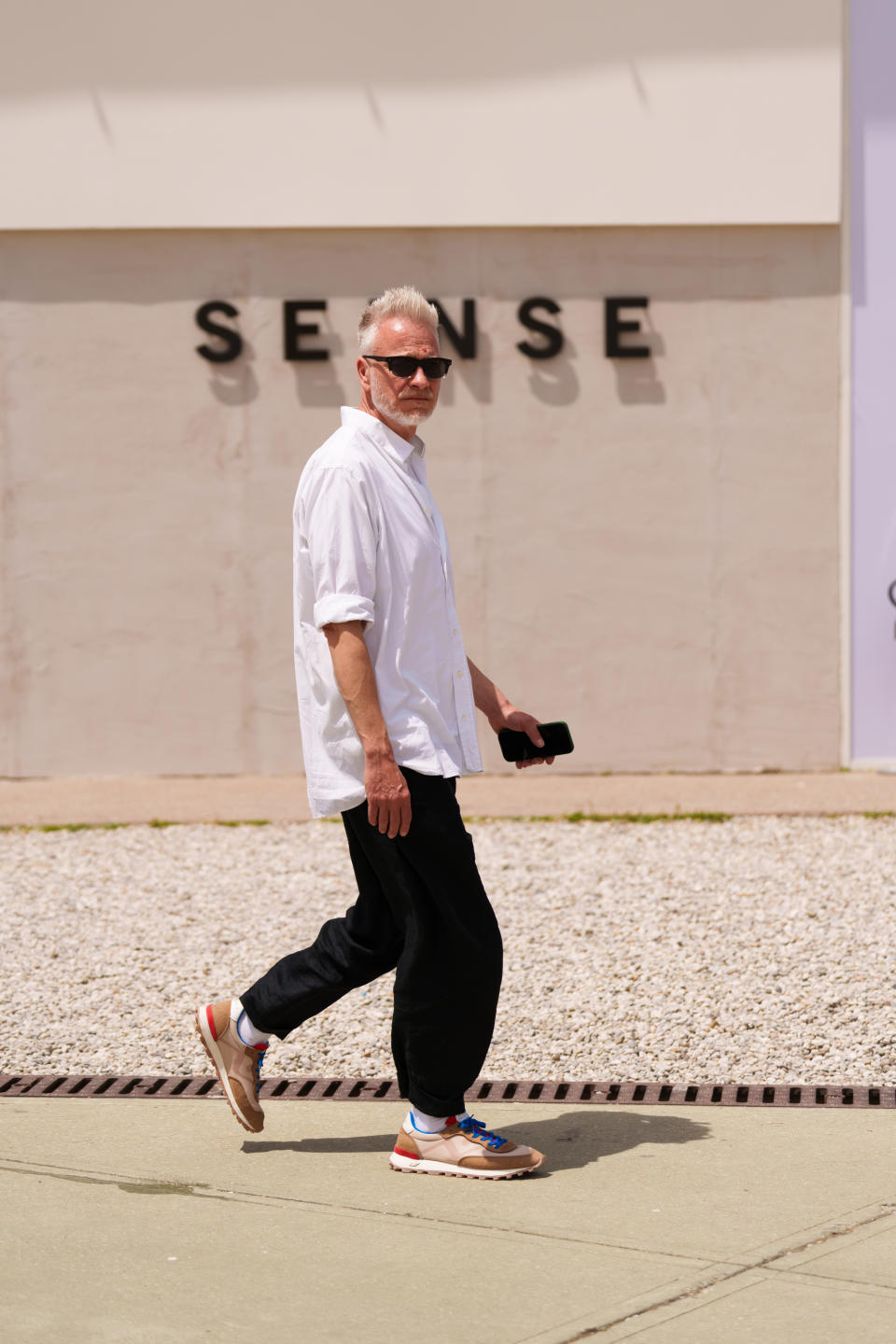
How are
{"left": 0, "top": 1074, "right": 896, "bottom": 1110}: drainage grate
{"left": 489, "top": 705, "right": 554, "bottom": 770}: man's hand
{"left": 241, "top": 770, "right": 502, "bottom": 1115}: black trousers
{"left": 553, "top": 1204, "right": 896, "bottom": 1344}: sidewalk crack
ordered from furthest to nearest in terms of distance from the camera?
1. {"left": 0, "top": 1074, "right": 896, "bottom": 1110}: drainage grate
2. {"left": 489, "top": 705, "right": 554, "bottom": 770}: man's hand
3. {"left": 241, "top": 770, "right": 502, "bottom": 1115}: black trousers
4. {"left": 553, "top": 1204, "right": 896, "bottom": 1344}: sidewalk crack

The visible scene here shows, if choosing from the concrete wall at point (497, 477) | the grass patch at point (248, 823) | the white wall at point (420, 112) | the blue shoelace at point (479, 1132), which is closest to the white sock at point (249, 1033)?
the blue shoelace at point (479, 1132)

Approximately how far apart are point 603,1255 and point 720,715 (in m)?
7.94

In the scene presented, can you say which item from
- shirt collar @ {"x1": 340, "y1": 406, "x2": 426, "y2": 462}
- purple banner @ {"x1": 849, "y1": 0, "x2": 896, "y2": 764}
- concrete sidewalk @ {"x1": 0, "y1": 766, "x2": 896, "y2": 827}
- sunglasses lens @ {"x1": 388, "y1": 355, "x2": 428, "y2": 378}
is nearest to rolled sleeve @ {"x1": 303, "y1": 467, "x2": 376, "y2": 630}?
shirt collar @ {"x1": 340, "y1": 406, "x2": 426, "y2": 462}

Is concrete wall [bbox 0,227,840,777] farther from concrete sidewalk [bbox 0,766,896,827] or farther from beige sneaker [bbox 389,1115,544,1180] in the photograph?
beige sneaker [bbox 389,1115,544,1180]

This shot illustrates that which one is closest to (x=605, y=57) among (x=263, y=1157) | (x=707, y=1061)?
(x=707, y=1061)

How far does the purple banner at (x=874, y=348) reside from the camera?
10.9 m

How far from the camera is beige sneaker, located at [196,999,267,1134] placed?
4.15 m

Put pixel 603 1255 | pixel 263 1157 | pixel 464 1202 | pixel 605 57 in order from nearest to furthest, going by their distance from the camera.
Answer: pixel 603 1255 < pixel 464 1202 < pixel 263 1157 < pixel 605 57

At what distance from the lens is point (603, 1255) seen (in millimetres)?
3400

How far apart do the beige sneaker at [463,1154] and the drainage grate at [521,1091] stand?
2.11ft

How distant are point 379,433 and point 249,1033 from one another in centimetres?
140

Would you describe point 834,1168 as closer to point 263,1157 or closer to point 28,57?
point 263,1157

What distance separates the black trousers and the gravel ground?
3.24 feet

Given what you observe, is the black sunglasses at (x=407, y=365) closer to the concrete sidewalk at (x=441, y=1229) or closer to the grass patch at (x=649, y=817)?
the concrete sidewalk at (x=441, y=1229)
